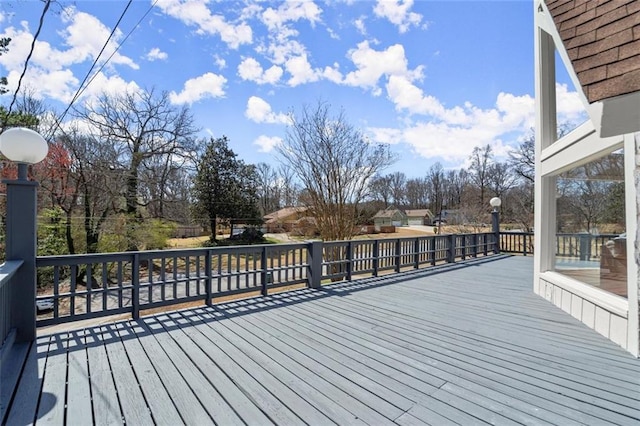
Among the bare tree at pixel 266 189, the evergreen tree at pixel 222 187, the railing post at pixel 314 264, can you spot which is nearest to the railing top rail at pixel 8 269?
the railing post at pixel 314 264

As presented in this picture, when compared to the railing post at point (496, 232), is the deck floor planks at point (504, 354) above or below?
below

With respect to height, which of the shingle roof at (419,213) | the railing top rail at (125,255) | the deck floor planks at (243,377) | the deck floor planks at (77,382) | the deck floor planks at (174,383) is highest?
the shingle roof at (419,213)

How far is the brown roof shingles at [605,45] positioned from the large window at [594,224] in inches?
50.4

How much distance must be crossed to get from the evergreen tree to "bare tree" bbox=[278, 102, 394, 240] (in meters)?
13.0

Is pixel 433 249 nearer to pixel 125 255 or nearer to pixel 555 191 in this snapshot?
pixel 555 191

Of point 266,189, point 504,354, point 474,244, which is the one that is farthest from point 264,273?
point 266,189

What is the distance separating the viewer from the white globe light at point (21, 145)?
2941 mm

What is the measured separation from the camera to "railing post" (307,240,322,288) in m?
5.66

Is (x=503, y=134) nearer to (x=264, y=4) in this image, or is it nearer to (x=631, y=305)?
(x=264, y=4)

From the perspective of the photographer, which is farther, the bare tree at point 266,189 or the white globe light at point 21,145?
the bare tree at point 266,189

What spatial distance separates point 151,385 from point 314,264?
3.58 m

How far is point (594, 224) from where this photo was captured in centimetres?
420

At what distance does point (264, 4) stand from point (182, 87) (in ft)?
35.2

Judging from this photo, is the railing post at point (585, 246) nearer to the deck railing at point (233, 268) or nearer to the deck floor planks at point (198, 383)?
the deck railing at point (233, 268)
